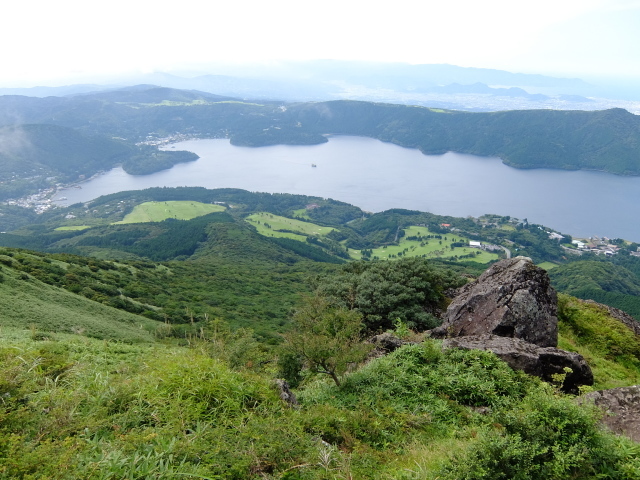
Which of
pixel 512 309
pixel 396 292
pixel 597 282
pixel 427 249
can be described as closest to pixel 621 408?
pixel 512 309

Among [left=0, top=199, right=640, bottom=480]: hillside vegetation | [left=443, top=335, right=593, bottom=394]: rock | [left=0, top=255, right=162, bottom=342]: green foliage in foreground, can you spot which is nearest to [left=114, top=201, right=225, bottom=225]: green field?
[left=0, top=255, right=162, bottom=342]: green foliage in foreground

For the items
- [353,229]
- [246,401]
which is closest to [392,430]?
[246,401]

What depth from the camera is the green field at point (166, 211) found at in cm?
10819

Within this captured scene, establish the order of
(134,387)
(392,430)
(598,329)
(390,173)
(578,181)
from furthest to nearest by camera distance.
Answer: (390,173) < (578,181) < (598,329) < (392,430) < (134,387)

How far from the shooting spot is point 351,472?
494 centimetres

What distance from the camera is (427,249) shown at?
102875 mm

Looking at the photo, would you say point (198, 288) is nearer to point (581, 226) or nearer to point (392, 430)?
point (392, 430)

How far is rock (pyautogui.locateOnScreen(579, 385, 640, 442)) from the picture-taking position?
569 cm

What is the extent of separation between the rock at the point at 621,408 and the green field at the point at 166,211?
112 metres

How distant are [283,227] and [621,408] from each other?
4254 inches

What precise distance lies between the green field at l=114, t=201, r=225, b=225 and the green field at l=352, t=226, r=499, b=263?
5557 centimetres

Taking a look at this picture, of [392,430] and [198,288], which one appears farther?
[198,288]

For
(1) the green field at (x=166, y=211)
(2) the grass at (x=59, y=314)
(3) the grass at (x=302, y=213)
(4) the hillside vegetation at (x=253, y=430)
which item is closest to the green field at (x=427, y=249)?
(3) the grass at (x=302, y=213)

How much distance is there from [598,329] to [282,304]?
972 inches
